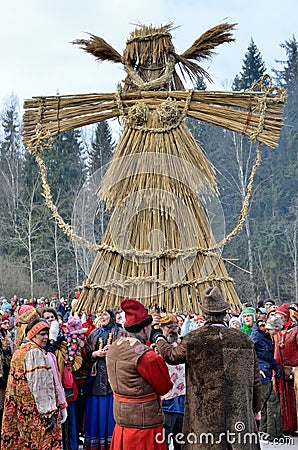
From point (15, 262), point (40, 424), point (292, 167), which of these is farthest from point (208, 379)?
point (292, 167)

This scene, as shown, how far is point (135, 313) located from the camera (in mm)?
3426

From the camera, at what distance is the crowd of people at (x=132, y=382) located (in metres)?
3.34

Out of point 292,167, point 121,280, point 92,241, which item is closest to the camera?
point 121,280

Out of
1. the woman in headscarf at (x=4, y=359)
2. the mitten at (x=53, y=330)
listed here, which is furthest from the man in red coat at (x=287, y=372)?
the woman in headscarf at (x=4, y=359)

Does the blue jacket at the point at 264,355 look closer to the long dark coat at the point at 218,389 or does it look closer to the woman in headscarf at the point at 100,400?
the woman in headscarf at the point at 100,400

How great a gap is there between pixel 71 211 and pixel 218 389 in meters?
18.8

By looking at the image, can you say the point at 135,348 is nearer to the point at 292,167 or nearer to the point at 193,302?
the point at 193,302

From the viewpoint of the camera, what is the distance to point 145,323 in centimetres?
344

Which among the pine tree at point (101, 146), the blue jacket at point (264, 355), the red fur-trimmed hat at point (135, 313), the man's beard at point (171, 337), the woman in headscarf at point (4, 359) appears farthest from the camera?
the pine tree at point (101, 146)

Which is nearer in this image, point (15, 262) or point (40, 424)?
point (40, 424)

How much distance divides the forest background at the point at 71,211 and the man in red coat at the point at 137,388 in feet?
57.7

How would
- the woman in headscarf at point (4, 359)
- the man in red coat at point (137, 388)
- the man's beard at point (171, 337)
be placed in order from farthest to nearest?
the woman in headscarf at point (4, 359)
the man's beard at point (171, 337)
the man in red coat at point (137, 388)

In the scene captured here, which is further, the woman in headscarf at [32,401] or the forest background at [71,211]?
the forest background at [71,211]

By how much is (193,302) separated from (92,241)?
945 millimetres
